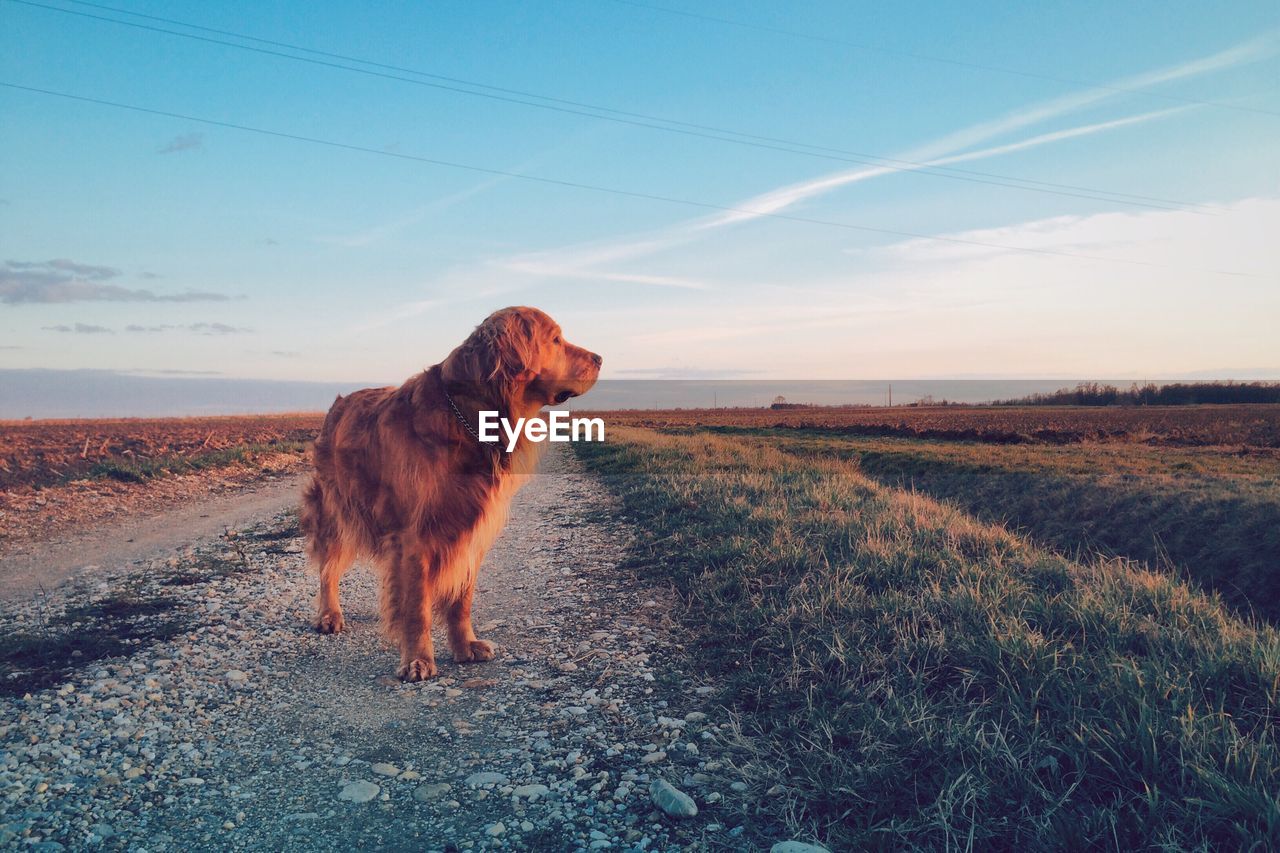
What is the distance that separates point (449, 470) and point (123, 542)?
6588 mm

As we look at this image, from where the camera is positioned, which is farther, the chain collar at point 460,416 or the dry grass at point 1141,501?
the dry grass at point 1141,501

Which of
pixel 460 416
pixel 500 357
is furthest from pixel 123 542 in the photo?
pixel 500 357

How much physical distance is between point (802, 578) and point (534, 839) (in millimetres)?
3323

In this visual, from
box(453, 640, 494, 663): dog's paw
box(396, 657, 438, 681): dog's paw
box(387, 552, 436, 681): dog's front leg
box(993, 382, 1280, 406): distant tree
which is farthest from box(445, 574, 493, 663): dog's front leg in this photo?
box(993, 382, 1280, 406): distant tree

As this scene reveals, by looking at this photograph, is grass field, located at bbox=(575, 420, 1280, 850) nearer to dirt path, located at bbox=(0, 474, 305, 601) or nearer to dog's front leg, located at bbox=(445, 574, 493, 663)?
dog's front leg, located at bbox=(445, 574, 493, 663)

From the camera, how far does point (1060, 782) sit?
2.79 metres

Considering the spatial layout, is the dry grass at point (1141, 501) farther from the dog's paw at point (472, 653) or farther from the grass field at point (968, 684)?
the dog's paw at point (472, 653)

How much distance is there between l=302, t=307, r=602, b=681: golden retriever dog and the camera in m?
4.83

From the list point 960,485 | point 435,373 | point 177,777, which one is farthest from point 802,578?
point 960,485

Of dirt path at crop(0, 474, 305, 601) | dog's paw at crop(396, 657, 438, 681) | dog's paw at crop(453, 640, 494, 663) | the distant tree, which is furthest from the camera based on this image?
the distant tree

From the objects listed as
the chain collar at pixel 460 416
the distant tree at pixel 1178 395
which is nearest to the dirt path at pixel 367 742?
the chain collar at pixel 460 416

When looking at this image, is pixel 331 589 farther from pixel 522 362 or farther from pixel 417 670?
pixel 522 362

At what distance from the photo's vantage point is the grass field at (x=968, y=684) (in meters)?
2.62

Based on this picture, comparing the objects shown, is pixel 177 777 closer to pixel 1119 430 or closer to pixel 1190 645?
pixel 1190 645
